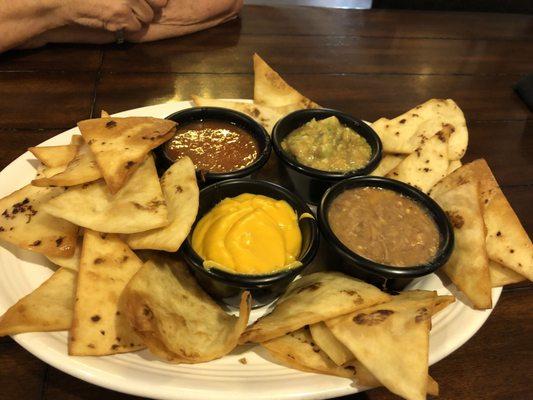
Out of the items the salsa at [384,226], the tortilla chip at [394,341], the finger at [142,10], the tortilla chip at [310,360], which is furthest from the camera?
the finger at [142,10]

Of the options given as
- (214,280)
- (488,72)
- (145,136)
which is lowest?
(488,72)

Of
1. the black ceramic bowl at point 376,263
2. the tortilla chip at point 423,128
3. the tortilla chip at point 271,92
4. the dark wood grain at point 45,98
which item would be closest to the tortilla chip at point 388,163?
A: the tortilla chip at point 423,128

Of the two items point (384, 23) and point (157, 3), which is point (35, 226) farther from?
point (384, 23)

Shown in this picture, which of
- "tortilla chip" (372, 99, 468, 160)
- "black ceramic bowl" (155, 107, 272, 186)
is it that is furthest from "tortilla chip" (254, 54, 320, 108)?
"tortilla chip" (372, 99, 468, 160)

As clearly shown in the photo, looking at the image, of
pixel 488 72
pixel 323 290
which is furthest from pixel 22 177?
pixel 488 72

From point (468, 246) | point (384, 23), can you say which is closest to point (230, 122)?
point (468, 246)

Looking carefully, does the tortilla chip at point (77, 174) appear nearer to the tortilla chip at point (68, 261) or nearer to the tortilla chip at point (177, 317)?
the tortilla chip at point (68, 261)

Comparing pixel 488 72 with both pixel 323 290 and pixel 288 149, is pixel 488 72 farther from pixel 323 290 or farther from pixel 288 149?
pixel 323 290

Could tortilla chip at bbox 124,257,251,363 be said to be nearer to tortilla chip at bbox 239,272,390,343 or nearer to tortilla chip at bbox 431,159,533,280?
tortilla chip at bbox 239,272,390,343
